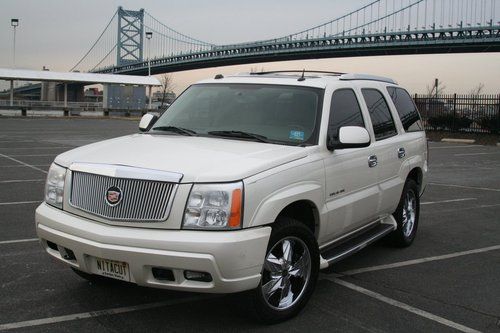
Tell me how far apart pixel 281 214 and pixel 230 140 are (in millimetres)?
792

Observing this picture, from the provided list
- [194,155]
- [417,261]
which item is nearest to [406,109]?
[417,261]

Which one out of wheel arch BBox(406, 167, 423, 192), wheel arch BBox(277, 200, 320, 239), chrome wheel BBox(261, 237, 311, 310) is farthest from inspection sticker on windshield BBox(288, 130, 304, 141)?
wheel arch BBox(406, 167, 423, 192)

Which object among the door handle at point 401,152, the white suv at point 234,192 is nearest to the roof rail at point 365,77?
the white suv at point 234,192

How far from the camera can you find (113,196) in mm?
3742

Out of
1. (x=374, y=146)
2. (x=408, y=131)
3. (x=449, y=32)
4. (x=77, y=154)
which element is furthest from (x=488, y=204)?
(x=449, y=32)

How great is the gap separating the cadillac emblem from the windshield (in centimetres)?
121

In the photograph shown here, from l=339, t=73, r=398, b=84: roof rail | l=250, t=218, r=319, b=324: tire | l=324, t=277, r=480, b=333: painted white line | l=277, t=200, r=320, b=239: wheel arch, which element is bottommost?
l=324, t=277, r=480, b=333: painted white line

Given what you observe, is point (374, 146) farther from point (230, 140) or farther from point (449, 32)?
point (449, 32)

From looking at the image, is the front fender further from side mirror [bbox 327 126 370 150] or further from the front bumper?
side mirror [bbox 327 126 370 150]

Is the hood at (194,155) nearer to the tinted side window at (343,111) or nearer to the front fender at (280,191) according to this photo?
the front fender at (280,191)

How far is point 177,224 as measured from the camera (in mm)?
3602

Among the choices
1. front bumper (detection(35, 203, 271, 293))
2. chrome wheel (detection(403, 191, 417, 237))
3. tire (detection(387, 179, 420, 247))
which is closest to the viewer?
front bumper (detection(35, 203, 271, 293))

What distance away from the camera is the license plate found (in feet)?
12.1

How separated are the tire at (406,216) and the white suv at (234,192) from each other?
0.60 metres
